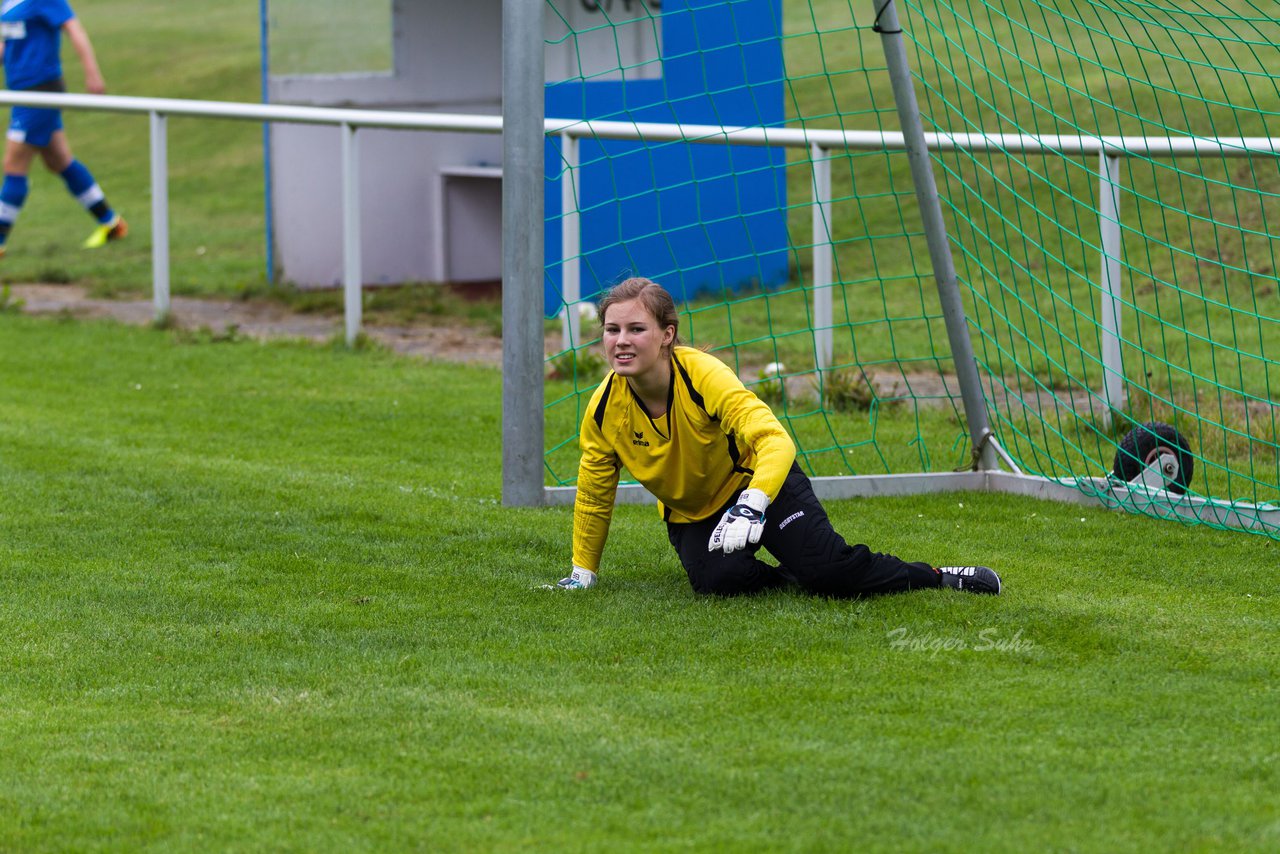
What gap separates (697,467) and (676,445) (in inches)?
3.7

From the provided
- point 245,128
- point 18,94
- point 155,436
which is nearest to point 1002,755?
point 155,436

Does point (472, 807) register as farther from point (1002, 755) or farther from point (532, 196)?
point (532, 196)

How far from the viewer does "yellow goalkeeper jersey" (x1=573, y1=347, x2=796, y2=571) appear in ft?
16.2

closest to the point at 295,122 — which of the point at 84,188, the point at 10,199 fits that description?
the point at 84,188

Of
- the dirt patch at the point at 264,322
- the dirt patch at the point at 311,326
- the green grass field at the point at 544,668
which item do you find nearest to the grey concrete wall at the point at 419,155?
the dirt patch at the point at 311,326

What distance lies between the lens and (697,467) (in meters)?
5.00

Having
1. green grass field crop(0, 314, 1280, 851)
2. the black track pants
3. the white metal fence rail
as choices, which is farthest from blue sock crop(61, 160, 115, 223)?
the black track pants

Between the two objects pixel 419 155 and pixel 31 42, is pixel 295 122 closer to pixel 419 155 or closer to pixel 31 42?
pixel 31 42

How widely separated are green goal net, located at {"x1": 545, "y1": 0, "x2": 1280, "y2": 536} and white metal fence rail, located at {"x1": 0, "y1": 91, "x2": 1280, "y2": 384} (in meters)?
0.03

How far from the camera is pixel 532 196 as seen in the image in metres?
6.17

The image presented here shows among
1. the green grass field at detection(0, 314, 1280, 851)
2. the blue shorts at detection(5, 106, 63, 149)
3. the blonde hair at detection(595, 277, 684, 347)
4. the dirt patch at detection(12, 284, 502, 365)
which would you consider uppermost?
the blue shorts at detection(5, 106, 63, 149)

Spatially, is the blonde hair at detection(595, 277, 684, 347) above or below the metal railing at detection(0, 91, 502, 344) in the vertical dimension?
below

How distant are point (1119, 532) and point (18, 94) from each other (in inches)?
320

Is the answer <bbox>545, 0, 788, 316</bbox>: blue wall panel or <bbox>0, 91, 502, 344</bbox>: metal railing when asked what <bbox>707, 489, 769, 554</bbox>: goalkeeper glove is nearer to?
<bbox>0, 91, 502, 344</bbox>: metal railing
